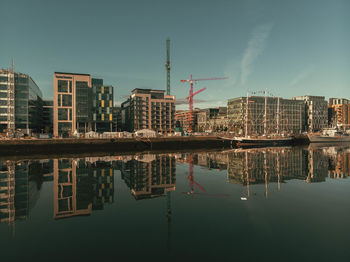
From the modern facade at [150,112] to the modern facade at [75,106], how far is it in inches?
1566

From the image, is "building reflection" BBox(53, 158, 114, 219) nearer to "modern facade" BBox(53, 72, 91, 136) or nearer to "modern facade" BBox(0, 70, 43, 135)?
"modern facade" BBox(53, 72, 91, 136)

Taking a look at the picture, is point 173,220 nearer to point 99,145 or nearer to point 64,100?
point 99,145

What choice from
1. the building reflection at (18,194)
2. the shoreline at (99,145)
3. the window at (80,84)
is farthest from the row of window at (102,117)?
the building reflection at (18,194)

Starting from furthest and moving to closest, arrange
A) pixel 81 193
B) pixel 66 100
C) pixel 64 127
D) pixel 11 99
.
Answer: pixel 66 100 < pixel 64 127 < pixel 11 99 < pixel 81 193

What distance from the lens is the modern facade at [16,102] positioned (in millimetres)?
121812

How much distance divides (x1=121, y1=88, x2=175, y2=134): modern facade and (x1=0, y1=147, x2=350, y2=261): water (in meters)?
153

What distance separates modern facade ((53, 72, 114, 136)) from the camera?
133 meters

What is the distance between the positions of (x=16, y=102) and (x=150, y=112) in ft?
301

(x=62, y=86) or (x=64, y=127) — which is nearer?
(x=64, y=127)

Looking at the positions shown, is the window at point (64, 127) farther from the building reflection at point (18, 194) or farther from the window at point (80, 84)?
the building reflection at point (18, 194)

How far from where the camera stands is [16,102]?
416 feet

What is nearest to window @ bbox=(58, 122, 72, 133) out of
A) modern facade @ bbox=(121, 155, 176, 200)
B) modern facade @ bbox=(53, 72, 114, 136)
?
modern facade @ bbox=(53, 72, 114, 136)

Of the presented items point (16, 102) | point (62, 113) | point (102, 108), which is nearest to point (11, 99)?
point (16, 102)

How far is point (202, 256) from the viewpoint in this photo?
12109mm
